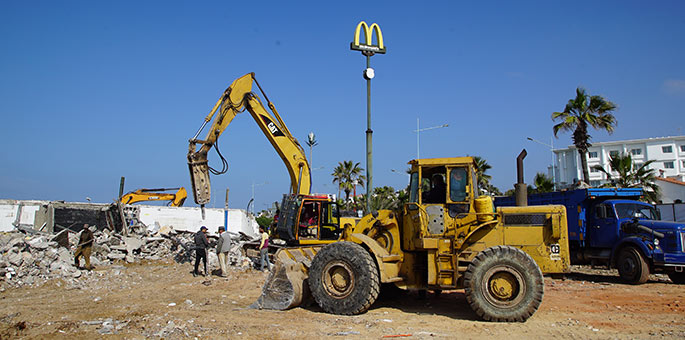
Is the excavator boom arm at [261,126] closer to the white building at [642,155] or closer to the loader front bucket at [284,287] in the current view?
the loader front bucket at [284,287]

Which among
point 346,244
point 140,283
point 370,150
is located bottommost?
point 140,283

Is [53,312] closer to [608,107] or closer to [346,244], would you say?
[346,244]

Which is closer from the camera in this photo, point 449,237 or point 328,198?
point 449,237

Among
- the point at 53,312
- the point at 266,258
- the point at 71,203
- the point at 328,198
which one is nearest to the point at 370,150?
the point at 328,198

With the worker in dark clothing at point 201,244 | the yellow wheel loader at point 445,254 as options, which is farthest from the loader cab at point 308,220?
the yellow wheel loader at point 445,254

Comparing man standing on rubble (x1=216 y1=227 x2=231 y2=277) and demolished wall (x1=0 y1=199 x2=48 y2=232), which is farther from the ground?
demolished wall (x1=0 y1=199 x2=48 y2=232)

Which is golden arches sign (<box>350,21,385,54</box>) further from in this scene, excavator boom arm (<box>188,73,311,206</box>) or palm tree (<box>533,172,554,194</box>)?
palm tree (<box>533,172,554,194</box>)

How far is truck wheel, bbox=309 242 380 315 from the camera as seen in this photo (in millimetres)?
8586

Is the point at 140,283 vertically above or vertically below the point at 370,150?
below

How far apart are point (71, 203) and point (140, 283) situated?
13.3 meters

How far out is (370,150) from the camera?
53.9 feet

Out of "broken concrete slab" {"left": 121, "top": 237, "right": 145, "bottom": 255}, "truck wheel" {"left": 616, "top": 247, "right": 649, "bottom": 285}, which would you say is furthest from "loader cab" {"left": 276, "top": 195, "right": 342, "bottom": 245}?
"truck wheel" {"left": 616, "top": 247, "right": 649, "bottom": 285}

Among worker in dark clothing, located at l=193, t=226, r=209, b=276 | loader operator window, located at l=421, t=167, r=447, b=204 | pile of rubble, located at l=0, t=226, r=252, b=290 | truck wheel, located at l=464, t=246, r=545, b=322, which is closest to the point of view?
truck wheel, located at l=464, t=246, r=545, b=322

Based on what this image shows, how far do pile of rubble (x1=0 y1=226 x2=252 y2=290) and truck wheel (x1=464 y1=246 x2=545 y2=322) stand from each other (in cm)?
985
